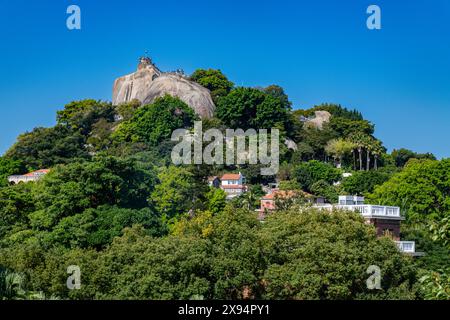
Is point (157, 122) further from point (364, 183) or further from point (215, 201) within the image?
point (215, 201)

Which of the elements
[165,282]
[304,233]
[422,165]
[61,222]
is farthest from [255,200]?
[165,282]

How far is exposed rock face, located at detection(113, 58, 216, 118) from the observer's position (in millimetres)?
97500

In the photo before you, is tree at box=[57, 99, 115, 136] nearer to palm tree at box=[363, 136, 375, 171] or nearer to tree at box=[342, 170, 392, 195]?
palm tree at box=[363, 136, 375, 171]

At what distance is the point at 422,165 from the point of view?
66500 mm

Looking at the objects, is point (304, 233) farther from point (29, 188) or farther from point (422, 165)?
point (422, 165)

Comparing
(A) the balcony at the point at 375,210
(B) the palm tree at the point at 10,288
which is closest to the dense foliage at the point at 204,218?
(B) the palm tree at the point at 10,288

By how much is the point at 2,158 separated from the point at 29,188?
2506cm

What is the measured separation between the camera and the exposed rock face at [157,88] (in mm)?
97500

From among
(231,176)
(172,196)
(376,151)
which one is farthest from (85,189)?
(376,151)
